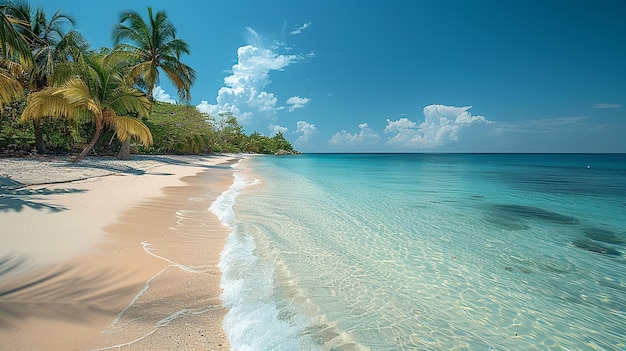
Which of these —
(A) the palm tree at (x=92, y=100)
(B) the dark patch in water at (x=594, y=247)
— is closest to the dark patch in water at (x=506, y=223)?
(B) the dark patch in water at (x=594, y=247)

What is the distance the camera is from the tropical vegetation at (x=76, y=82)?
40.5 ft

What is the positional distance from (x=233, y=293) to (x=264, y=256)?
126 centimetres

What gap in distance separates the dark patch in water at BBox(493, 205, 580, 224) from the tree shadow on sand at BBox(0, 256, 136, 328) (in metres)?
9.42

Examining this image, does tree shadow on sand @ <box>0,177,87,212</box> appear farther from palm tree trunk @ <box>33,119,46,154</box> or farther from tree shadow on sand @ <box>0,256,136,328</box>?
palm tree trunk @ <box>33,119,46,154</box>

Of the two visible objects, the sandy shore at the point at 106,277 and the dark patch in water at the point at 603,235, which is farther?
the dark patch in water at the point at 603,235

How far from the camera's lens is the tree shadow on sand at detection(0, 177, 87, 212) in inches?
211

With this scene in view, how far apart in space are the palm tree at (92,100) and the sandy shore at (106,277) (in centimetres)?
844

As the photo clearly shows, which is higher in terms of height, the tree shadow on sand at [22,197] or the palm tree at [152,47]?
the palm tree at [152,47]

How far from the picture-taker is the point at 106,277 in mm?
3119

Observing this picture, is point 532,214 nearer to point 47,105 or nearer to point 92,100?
point 92,100

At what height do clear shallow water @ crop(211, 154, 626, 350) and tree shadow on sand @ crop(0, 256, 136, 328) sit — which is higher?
tree shadow on sand @ crop(0, 256, 136, 328)

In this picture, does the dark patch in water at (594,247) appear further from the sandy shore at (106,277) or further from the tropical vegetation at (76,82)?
the tropical vegetation at (76,82)

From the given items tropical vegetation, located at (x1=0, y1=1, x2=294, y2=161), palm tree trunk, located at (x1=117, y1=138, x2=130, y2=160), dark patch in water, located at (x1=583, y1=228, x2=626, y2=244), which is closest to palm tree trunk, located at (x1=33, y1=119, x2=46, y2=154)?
tropical vegetation, located at (x1=0, y1=1, x2=294, y2=161)

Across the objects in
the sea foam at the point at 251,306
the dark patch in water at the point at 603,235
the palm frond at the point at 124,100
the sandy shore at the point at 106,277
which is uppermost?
the palm frond at the point at 124,100
